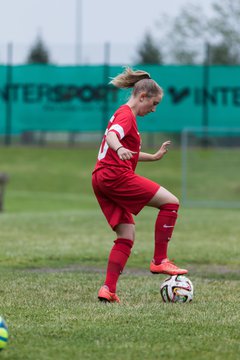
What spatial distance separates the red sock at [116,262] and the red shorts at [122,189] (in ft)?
0.55

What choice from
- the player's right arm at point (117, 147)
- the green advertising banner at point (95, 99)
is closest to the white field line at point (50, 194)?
the green advertising banner at point (95, 99)

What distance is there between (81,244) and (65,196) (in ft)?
41.8

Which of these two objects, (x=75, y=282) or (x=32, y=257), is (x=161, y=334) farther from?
(x=32, y=257)

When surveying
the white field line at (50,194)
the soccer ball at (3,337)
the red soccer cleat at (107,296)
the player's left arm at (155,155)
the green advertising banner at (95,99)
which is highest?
the player's left arm at (155,155)

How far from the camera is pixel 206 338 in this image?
5.00m

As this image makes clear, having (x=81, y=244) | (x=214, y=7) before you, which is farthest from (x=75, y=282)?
(x=214, y=7)

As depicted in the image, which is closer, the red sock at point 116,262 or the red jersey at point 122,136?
the red jersey at point 122,136

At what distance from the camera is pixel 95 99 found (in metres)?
23.1

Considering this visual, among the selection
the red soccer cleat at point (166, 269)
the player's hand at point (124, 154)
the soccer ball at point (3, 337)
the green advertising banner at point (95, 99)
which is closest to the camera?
the soccer ball at point (3, 337)

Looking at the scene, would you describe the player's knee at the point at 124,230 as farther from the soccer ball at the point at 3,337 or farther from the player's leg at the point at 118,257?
the soccer ball at the point at 3,337

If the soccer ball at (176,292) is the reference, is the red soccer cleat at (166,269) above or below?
above

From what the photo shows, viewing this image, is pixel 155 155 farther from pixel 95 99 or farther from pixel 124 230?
pixel 95 99

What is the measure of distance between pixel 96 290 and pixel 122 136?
1453 mm

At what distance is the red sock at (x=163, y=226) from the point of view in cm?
653
